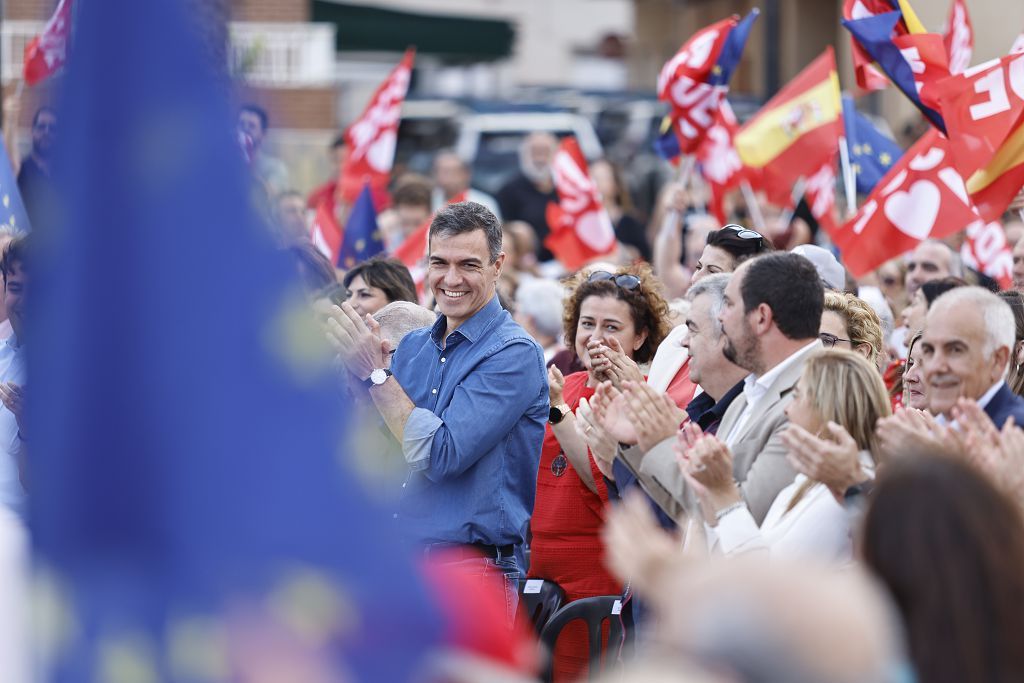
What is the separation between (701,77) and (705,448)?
21.5 feet

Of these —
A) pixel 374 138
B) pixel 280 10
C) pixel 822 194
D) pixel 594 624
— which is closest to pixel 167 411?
pixel 594 624

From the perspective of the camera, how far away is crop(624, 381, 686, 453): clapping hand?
4902 millimetres

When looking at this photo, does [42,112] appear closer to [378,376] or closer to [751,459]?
[751,459]

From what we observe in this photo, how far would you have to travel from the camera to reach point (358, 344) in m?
5.70

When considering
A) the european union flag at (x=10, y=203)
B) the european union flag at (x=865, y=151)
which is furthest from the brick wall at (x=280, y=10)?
the european union flag at (x=10, y=203)

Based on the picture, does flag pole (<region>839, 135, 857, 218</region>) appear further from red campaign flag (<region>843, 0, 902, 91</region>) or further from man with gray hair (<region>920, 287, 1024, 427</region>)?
man with gray hair (<region>920, 287, 1024, 427</region>)

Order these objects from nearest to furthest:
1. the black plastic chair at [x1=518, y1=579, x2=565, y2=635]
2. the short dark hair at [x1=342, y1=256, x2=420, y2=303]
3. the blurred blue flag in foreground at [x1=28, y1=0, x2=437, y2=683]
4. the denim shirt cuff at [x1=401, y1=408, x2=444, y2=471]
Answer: the blurred blue flag in foreground at [x1=28, y1=0, x2=437, y2=683], the denim shirt cuff at [x1=401, y1=408, x2=444, y2=471], the black plastic chair at [x1=518, y1=579, x2=565, y2=635], the short dark hair at [x1=342, y1=256, x2=420, y2=303]

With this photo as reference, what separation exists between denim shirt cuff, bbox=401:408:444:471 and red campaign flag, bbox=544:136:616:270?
5985 millimetres

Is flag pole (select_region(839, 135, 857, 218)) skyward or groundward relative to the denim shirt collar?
skyward

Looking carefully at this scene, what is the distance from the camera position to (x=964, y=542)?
2859 millimetres

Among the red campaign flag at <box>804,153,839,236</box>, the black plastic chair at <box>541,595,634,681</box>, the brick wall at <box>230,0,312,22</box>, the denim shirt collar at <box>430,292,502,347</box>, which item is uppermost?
the brick wall at <box>230,0,312,22</box>

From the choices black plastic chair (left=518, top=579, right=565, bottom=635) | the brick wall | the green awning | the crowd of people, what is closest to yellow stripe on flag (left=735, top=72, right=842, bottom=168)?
the crowd of people

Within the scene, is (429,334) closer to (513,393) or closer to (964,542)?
(513,393)

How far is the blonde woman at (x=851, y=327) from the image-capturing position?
6199mm
